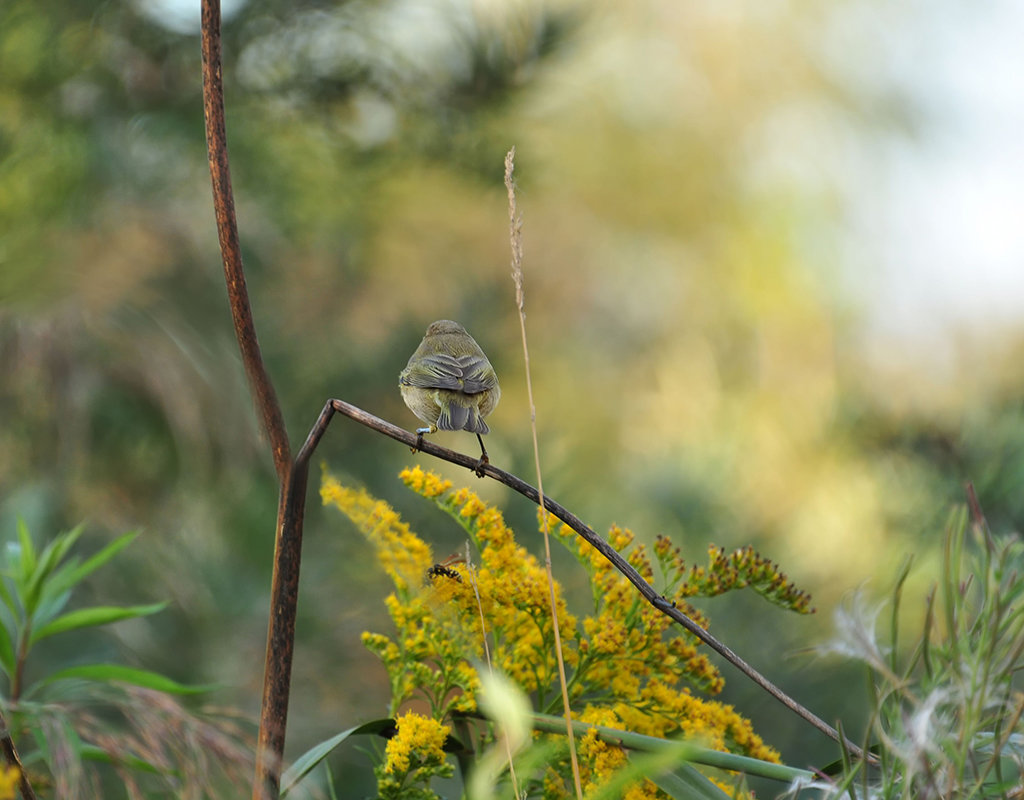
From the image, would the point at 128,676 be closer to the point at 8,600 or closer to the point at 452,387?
the point at 8,600

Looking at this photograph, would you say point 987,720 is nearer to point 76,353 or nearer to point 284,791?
point 284,791

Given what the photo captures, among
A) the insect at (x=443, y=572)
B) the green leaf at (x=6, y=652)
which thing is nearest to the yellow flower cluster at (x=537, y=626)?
the insect at (x=443, y=572)

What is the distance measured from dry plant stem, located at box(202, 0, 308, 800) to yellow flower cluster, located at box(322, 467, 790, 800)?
0.27 ft

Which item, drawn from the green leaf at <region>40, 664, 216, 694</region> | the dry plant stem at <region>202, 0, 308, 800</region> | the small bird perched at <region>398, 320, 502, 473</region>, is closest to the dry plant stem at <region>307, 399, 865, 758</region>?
the dry plant stem at <region>202, 0, 308, 800</region>

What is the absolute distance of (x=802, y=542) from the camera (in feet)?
5.88

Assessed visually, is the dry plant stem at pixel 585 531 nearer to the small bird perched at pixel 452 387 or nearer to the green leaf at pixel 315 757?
the green leaf at pixel 315 757

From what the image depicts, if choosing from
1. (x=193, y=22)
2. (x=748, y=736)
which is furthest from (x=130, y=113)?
(x=748, y=736)

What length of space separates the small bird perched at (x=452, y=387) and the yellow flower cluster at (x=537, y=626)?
0.18m

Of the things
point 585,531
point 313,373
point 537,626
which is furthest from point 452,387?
point 313,373

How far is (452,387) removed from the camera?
1.92 ft

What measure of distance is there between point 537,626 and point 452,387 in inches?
9.1

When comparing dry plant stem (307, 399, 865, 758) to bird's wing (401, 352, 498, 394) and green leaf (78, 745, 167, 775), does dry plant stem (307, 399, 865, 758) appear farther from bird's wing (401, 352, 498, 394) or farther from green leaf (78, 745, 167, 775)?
bird's wing (401, 352, 498, 394)

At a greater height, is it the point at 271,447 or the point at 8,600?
the point at 271,447

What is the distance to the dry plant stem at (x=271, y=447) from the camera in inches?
9.6
